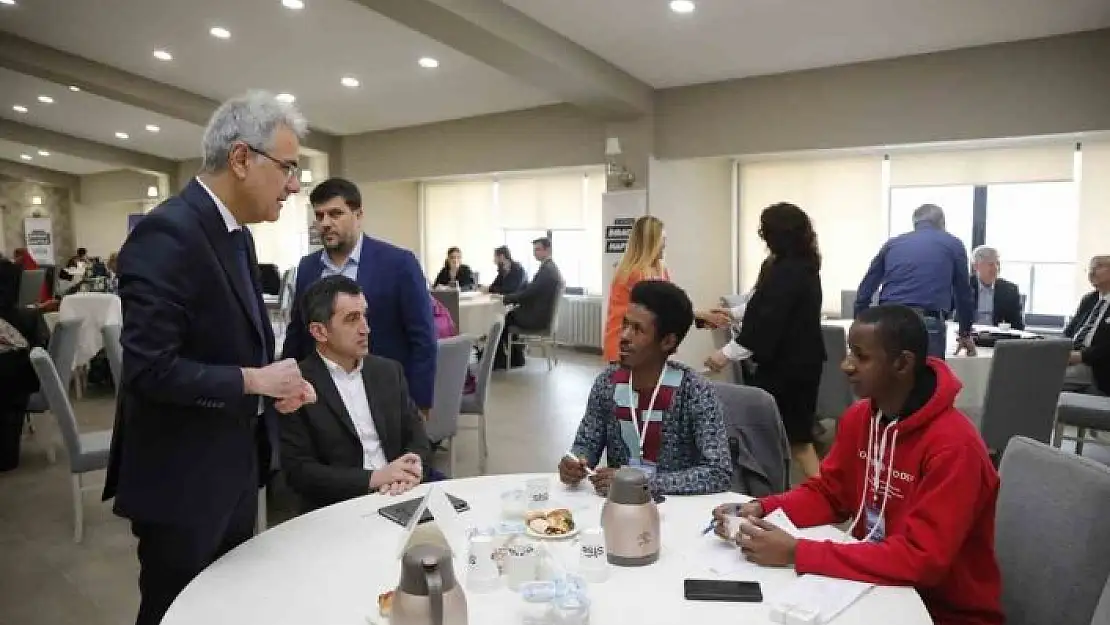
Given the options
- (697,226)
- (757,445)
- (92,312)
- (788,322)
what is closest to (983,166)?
(697,226)

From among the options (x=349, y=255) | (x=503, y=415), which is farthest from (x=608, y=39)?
(x=349, y=255)

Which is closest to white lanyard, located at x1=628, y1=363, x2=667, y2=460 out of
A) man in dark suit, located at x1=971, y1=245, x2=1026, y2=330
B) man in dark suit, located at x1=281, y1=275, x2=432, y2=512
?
man in dark suit, located at x1=281, y1=275, x2=432, y2=512

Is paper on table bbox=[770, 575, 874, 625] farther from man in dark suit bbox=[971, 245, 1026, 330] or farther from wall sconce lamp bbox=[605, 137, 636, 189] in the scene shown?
wall sconce lamp bbox=[605, 137, 636, 189]

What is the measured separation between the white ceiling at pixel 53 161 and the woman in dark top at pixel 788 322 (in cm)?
1449

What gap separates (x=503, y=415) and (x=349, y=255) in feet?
11.3

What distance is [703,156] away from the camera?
23.8ft

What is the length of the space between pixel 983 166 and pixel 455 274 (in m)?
5.80

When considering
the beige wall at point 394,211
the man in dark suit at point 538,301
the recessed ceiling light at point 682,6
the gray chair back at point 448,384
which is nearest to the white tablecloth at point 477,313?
the man in dark suit at point 538,301

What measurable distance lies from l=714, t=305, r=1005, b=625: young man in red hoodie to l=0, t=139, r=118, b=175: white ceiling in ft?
51.2

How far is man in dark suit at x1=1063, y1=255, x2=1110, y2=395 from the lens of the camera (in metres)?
4.48

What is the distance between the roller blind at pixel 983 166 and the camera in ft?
21.1

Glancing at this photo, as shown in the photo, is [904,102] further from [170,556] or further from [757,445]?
[170,556]

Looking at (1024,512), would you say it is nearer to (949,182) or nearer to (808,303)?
(808,303)

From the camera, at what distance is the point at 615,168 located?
764cm
